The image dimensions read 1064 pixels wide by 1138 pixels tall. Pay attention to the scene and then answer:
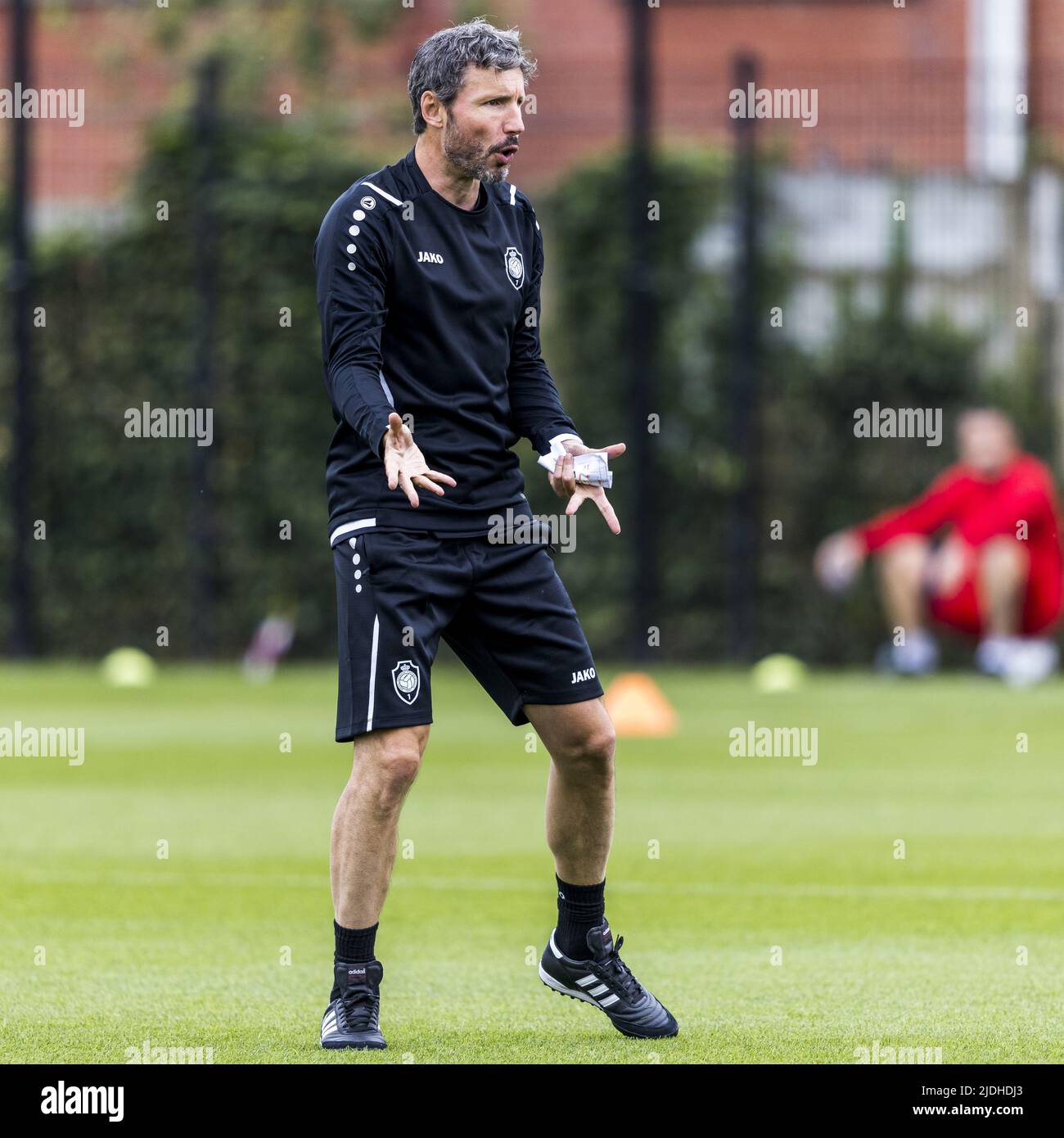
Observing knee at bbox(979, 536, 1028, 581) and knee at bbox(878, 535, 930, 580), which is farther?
knee at bbox(878, 535, 930, 580)

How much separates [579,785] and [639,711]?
7.70 m

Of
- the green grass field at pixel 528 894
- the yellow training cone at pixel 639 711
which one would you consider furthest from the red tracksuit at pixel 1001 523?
the yellow training cone at pixel 639 711

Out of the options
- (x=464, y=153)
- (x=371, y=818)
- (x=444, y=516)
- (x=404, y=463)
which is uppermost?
(x=464, y=153)

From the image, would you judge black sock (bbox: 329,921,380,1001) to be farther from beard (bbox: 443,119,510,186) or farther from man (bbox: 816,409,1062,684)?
man (bbox: 816,409,1062,684)

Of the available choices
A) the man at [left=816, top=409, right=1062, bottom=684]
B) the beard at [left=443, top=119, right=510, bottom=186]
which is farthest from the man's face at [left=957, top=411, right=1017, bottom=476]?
the beard at [left=443, top=119, right=510, bottom=186]

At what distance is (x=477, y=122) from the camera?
210 inches

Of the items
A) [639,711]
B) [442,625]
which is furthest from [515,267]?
[639,711]

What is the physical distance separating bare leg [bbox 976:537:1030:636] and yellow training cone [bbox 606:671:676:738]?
4.18 metres

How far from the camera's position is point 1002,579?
16.9 meters

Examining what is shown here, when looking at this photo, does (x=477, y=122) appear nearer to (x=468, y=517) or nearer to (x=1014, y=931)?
(x=468, y=517)

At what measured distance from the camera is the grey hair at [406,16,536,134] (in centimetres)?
535

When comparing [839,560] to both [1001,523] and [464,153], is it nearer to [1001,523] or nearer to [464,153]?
[1001,523]
